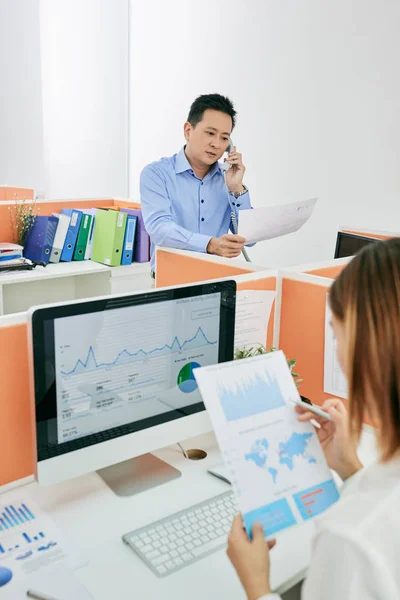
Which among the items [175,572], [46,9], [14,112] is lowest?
[175,572]

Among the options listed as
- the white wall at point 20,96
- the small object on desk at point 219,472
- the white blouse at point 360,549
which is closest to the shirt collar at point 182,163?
the small object on desk at point 219,472

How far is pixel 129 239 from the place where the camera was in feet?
13.0

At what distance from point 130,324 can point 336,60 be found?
342cm

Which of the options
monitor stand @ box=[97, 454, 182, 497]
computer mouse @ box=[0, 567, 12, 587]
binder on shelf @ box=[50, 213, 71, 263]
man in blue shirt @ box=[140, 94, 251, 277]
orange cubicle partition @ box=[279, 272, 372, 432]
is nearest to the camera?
computer mouse @ box=[0, 567, 12, 587]

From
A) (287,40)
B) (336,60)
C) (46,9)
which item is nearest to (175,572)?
(336,60)

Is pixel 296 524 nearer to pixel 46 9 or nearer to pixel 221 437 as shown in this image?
pixel 221 437

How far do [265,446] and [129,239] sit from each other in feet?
9.96

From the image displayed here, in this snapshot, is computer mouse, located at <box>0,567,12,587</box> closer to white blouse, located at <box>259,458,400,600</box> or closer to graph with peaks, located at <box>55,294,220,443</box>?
graph with peaks, located at <box>55,294,220,443</box>

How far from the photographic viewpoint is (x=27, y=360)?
1295 mm

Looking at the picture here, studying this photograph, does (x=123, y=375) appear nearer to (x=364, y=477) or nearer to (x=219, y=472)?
(x=219, y=472)

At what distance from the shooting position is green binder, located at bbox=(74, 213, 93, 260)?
13.1 ft

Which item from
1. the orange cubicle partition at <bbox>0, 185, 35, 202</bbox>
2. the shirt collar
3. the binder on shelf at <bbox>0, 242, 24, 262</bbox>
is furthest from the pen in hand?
the orange cubicle partition at <bbox>0, 185, 35, 202</bbox>

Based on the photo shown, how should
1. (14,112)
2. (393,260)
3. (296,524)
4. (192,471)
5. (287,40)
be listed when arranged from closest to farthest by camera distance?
(393,260) → (296,524) → (192,471) → (287,40) → (14,112)

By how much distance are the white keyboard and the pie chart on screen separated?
271 mm
